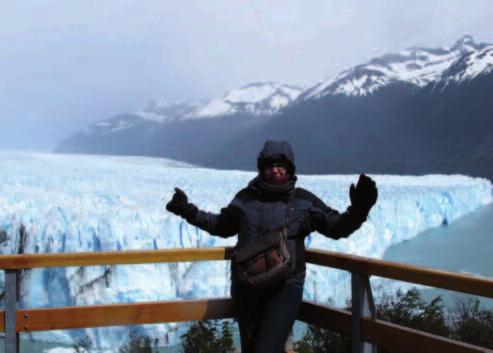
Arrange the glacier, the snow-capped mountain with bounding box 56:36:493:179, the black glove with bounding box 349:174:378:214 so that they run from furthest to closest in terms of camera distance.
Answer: the snow-capped mountain with bounding box 56:36:493:179 → the glacier → the black glove with bounding box 349:174:378:214

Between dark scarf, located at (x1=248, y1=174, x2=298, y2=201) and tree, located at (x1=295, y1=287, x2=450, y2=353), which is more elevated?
dark scarf, located at (x1=248, y1=174, x2=298, y2=201)

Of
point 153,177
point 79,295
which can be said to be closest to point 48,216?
point 79,295

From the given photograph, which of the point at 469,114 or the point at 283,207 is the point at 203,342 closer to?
the point at 283,207

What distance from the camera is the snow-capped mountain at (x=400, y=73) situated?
235 ft

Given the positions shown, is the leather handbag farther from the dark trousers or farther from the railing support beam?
the railing support beam

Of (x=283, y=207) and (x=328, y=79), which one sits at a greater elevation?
(x=328, y=79)

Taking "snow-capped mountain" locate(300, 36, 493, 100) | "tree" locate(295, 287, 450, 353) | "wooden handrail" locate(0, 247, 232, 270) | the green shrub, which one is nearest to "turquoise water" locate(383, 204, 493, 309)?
"tree" locate(295, 287, 450, 353)

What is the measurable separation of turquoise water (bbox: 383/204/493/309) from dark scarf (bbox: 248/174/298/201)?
16031 mm

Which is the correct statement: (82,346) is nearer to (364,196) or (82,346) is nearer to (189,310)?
(189,310)

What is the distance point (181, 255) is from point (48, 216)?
9.52 meters

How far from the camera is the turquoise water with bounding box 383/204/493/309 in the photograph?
1898 cm

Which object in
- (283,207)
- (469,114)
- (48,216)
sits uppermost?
(469,114)

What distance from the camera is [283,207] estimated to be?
2166 millimetres

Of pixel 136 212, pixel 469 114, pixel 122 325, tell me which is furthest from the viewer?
pixel 469 114
